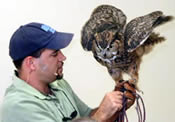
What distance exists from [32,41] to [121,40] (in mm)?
365

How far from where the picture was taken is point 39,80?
1187mm

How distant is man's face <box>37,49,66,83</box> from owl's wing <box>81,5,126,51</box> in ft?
0.72

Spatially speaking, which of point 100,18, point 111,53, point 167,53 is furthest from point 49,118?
point 167,53

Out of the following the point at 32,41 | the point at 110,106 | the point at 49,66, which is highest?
the point at 32,41

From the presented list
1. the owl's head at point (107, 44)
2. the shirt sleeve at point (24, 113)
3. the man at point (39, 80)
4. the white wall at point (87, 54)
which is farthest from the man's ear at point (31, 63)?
the white wall at point (87, 54)

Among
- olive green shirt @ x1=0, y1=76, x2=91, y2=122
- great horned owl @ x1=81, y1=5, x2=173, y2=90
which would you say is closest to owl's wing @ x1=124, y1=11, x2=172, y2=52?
great horned owl @ x1=81, y1=5, x2=173, y2=90

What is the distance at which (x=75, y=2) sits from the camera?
1.54 metres

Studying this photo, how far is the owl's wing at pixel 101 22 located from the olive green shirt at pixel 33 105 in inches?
11.0

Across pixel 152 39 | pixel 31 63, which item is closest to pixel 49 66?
pixel 31 63

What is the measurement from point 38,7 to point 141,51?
0.60 meters

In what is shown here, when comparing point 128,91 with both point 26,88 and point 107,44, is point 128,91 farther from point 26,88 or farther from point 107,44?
point 26,88

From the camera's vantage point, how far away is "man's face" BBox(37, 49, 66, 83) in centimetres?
116

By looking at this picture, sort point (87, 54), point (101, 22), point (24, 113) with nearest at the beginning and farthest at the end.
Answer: point (24, 113) → point (101, 22) → point (87, 54)

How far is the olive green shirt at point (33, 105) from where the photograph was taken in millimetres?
1058
